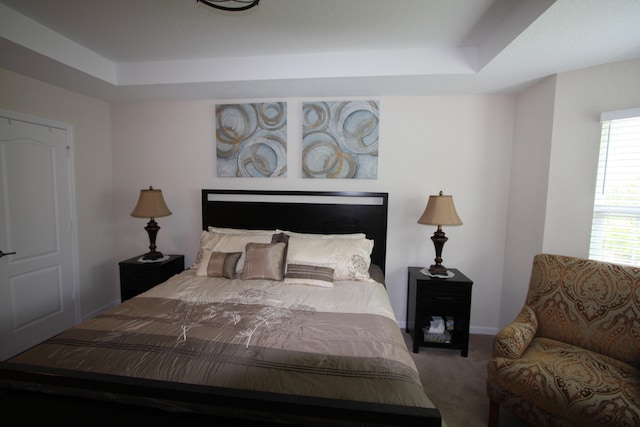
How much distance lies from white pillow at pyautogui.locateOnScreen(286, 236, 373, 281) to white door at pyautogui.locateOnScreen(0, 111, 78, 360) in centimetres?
231

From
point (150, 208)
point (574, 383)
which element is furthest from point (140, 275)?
point (574, 383)

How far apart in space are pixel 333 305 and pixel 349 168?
1.48 meters

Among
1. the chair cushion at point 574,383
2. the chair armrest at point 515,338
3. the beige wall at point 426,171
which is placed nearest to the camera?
the chair cushion at point 574,383

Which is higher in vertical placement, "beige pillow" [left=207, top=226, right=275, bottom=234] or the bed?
"beige pillow" [left=207, top=226, right=275, bottom=234]

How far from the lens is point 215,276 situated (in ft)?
7.98

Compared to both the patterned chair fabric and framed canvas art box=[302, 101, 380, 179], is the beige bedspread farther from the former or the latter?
framed canvas art box=[302, 101, 380, 179]

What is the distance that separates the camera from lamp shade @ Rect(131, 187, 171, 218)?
2.79 m

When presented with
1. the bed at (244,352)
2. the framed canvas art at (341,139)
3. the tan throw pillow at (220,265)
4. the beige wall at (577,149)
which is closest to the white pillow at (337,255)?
the bed at (244,352)

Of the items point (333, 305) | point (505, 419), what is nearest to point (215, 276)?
point (333, 305)

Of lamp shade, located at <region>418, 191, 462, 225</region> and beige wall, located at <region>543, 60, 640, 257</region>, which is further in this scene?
lamp shade, located at <region>418, 191, 462, 225</region>

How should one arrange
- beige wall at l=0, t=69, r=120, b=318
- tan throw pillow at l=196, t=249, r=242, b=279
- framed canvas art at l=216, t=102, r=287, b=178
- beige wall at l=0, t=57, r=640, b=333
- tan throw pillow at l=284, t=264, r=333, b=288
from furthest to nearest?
framed canvas art at l=216, t=102, r=287, b=178 → beige wall at l=0, t=69, r=120, b=318 → tan throw pillow at l=196, t=249, r=242, b=279 → tan throw pillow at l=284, t=264, r=333, b=288 → beige wall at l=0, t=57, r=640, b=333

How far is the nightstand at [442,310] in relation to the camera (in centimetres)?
246

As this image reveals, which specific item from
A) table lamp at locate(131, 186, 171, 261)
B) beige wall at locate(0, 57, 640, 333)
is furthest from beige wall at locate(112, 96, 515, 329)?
table lamp at locate(131, 186, 171, 261)

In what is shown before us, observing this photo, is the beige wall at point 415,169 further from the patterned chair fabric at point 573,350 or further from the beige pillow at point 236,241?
the patterned chair fabric at point 573,350
